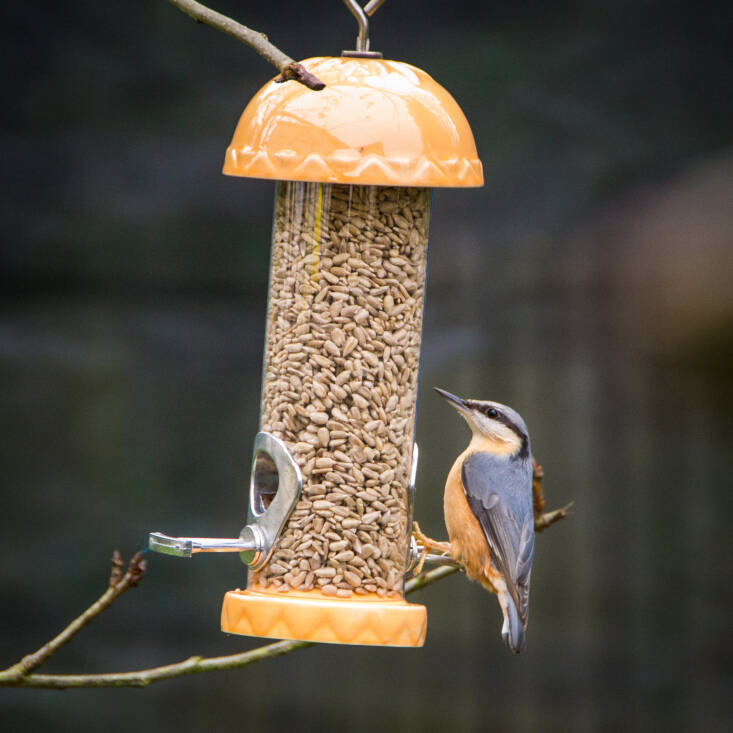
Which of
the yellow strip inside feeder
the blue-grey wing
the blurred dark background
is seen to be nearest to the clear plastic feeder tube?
the yellow strip inside feeder

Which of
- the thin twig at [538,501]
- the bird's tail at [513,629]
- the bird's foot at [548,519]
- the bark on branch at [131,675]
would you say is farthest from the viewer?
the bird's tail at [513,629]

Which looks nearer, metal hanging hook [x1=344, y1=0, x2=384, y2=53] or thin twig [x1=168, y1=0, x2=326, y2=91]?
thin twig [x1=168, y1=0, x2=326, y2=91]

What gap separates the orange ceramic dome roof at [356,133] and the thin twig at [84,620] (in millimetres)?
930

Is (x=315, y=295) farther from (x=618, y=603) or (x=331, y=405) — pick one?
(x=618, y=603)

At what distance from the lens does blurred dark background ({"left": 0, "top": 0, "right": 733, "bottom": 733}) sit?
211 inches

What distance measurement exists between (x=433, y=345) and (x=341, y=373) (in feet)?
7.83

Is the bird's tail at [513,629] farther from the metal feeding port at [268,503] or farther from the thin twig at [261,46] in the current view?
the thin twig at [261,46]

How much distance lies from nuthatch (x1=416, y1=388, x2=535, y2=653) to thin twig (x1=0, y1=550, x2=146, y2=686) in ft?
3.67

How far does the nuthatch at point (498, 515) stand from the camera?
3.68m

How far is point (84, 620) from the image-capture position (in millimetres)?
2732

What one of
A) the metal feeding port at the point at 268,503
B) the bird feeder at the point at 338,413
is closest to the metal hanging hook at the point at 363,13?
the bird feeder at the point at 338,413

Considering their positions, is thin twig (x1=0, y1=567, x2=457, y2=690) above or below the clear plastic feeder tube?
below

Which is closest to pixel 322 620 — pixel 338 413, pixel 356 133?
pixel 338 413

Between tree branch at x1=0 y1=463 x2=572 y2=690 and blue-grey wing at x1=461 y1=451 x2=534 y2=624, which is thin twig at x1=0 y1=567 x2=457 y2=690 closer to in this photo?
tree branch at x1=0 y1=463 x2=572 y2=690
